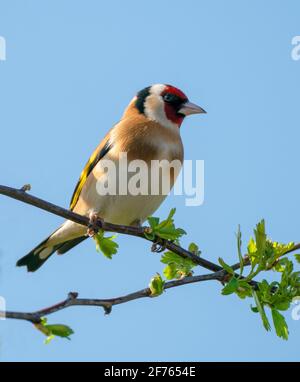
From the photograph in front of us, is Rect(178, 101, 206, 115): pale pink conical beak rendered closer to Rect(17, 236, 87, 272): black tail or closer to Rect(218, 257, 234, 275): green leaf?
Rect(17, 236, 87, 272): black tail

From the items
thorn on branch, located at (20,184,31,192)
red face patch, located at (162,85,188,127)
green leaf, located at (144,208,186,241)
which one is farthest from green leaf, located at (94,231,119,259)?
red face patch, located at (162,85,188,127)

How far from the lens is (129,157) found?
5090 mm

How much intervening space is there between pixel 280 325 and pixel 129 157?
2.21m

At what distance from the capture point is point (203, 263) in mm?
3230

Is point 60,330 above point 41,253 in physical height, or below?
below

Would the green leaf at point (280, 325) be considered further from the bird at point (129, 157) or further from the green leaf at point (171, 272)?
the bird at point (129, 157)

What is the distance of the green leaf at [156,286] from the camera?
117 inches

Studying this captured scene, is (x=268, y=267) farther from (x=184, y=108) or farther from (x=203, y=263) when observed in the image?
(x=184, y=108)

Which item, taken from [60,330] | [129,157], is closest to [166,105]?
[129,157]

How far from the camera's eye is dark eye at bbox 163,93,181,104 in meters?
6.06

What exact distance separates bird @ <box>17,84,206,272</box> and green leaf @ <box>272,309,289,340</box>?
188 cm

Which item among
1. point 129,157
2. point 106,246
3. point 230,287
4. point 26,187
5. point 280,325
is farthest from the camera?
point 129,157

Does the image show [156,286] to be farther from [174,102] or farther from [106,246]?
[174,102]

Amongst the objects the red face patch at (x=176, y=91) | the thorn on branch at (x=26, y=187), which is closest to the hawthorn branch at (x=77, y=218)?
the thorn on branch at (x=26, y=187)
